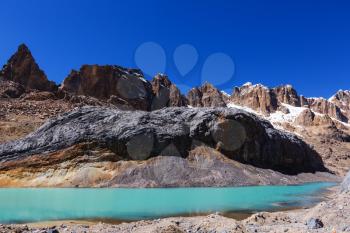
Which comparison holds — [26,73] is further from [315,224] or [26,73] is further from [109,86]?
[315,224]

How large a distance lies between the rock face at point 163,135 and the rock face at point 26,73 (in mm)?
75814

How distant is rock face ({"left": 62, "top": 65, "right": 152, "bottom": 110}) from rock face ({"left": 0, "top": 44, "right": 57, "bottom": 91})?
53.7 ft

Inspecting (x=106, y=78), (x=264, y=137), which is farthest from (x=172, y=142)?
(x=106, y=78)

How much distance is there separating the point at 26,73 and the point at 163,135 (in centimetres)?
10153

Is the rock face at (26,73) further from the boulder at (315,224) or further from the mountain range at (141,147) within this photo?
the boulder at (315,224)

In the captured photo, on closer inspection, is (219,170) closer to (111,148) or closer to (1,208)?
(111,148)

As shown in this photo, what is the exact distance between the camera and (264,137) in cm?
10444

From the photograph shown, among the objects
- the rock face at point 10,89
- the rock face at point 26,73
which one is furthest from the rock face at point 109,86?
the rock face at point 10,89

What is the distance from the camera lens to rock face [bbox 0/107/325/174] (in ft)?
272

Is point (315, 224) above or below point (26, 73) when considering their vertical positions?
below

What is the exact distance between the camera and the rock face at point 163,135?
3268 inches

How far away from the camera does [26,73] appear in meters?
166

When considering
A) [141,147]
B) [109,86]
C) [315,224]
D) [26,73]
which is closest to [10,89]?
[26,73]

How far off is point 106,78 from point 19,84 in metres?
46.7
